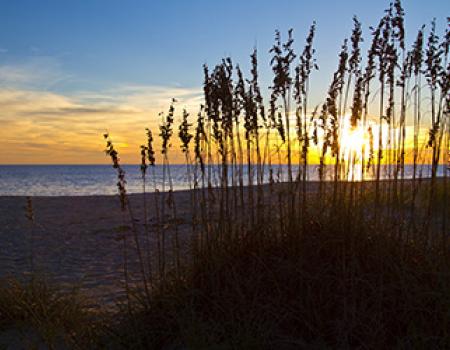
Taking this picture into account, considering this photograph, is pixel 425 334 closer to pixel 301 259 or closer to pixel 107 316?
pixel 301 259

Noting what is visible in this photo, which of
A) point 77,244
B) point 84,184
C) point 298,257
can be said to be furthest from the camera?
point 84,184

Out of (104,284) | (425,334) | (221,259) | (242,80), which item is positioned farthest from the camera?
(104,284)

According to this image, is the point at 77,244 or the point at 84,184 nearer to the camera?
the point at 77,244

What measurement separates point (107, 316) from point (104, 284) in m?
1.80

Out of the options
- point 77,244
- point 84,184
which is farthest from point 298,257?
point 84,184

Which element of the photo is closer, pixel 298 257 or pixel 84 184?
pixel 298 257

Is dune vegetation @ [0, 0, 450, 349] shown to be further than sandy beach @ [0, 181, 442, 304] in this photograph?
No

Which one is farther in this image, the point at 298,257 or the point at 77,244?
the point at 77,244

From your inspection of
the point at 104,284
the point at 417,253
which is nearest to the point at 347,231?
the point at 417,253

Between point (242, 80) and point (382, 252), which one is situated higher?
point (242, 80)

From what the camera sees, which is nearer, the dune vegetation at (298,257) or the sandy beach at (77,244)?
the dune vegetation at (298,257)

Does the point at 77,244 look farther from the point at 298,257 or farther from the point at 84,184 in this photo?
the point at 84,184

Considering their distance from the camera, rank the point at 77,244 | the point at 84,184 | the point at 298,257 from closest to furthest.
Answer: the point at 298,257
the point at 77,244
the point at 84,184

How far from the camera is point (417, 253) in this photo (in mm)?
3268
